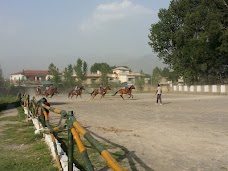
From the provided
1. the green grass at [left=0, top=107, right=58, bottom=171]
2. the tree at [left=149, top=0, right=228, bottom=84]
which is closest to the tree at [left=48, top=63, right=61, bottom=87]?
the tree at [left=149, top=0, right=228, bottom=84]

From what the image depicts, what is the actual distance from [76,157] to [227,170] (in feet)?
10.8

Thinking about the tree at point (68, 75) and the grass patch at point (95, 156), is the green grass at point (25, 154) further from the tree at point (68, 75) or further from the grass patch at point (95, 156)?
the tree at point (68, 75)

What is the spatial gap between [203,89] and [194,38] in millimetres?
9101

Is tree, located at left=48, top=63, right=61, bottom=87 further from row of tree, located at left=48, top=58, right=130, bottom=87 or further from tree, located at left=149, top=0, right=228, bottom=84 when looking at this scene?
tree, located at left=149, top=0, right=228, bottom=84

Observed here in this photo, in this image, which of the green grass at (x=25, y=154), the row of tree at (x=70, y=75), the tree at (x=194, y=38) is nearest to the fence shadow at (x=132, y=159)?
the green grass at (x=25, y=154)

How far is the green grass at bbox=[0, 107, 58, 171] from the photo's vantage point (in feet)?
24.2

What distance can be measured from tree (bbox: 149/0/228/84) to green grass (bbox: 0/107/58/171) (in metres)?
43.0

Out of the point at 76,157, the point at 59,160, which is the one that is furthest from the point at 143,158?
the point at 59,160

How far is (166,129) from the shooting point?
41.2 ft

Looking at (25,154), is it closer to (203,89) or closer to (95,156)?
(95,156)

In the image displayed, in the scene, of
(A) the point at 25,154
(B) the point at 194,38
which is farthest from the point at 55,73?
(A) the point at 25,154

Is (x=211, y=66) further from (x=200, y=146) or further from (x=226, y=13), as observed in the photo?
(x=200, y=146)

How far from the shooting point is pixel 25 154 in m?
8.78

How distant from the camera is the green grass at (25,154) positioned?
7364 millimetres
